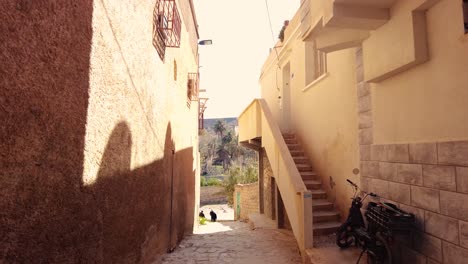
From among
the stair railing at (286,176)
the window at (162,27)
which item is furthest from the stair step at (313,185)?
the window at (162,27)

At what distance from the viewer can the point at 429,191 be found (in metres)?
3.40

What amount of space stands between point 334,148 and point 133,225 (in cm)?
454

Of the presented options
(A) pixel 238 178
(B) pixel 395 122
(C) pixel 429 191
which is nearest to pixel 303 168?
(B) pixel 395 122

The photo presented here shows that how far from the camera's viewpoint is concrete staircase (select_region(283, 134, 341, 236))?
18.4 ft

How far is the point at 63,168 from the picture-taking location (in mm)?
2352

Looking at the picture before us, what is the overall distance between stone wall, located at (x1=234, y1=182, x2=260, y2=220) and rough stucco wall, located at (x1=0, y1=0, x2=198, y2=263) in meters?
11.8

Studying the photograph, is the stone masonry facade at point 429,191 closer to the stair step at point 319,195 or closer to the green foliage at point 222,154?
the stair step at point 319,195

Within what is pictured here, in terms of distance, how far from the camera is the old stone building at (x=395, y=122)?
121 inches

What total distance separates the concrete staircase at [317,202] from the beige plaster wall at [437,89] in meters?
2.30

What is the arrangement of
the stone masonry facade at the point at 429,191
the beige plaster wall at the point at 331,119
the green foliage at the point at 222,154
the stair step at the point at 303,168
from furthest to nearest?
1. the green foliage at the point at 222,154
2. the stair step at the point at 303,168
3. the beige plaster wall at the point at 331,119
4. the stone masonry facade at the point at 429,191

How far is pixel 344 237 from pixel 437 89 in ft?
8.98

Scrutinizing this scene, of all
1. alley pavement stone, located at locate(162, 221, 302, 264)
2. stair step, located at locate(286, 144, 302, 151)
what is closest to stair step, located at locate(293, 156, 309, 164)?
stair step, located at locate(286, 144, 302, 151)

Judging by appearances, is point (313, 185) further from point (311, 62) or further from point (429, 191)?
point (429, 191)

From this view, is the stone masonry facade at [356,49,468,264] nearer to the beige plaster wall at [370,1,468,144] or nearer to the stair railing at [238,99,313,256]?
the beige plaster wall at [370,1,468,144]
